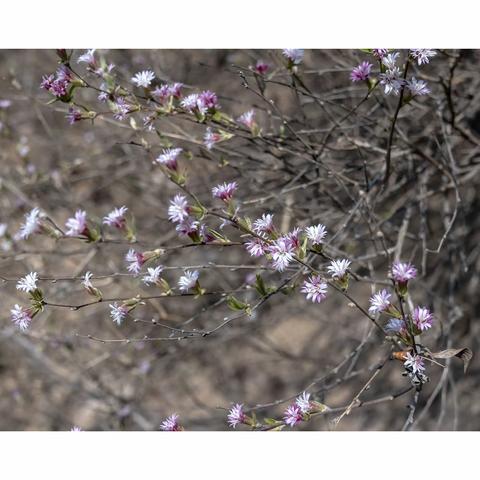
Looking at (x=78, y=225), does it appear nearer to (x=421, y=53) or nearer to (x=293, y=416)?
(x=293, y=416)

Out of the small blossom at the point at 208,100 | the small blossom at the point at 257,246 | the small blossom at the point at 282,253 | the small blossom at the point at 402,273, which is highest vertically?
the small blossom at the point at 208,100

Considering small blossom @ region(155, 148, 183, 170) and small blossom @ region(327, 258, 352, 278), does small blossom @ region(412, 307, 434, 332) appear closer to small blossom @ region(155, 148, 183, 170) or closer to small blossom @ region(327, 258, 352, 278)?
small blossom @ region(327, 258, 352, 278)

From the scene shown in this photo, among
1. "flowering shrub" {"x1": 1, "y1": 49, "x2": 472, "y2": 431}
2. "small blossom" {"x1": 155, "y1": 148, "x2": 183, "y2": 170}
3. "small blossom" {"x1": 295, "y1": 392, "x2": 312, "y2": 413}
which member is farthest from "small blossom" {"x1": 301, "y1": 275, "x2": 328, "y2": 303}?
"small blossom" {"x1": 155, "y1": 148, "x2": 183, "y2": 170}

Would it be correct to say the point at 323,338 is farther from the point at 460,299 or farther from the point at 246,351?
the point at 460,299

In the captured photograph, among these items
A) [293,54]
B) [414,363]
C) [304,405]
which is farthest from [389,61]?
[304,405]

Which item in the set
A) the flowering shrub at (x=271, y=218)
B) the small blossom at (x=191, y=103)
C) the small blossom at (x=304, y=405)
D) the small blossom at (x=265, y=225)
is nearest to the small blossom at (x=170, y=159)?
the flowering shrub at (x=271, y=218)

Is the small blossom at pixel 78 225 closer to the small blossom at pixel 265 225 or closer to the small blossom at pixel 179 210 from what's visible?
the small blossom at pixel 179 210

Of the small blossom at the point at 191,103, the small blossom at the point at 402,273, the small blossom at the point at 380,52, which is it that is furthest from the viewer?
the small blossom at the point at 191,103

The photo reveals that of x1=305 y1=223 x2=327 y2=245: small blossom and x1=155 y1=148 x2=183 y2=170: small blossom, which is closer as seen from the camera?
x1=305 y1=223 x2=327 y2=245: small blossom
